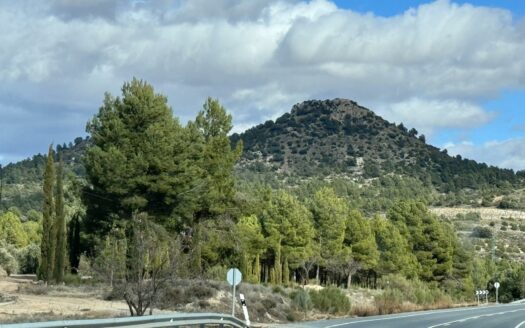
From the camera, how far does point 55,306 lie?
3344 cm

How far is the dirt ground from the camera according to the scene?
27.4 m

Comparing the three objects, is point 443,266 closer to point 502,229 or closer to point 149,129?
point 149,129

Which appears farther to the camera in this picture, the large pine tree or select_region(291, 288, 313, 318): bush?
the large pine tree

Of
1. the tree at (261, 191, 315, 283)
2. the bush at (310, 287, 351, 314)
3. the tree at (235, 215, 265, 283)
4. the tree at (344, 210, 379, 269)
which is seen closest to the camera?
the bush at (310, 287, 351, 314)

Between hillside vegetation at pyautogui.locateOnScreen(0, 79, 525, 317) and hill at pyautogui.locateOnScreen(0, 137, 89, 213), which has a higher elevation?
hill at pyautogui.locateOnScreen(0, 137, 89, 213)

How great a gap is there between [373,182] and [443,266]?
3838 inches

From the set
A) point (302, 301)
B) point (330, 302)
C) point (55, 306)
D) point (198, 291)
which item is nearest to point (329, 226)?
point (330, 302)

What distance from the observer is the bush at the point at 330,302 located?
1774 inches

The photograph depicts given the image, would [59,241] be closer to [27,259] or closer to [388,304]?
[388,304]

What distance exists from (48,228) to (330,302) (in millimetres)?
19806

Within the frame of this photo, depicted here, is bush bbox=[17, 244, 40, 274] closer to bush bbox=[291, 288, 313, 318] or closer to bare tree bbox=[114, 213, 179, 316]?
bush bbox=[291, 288, 313, 318]

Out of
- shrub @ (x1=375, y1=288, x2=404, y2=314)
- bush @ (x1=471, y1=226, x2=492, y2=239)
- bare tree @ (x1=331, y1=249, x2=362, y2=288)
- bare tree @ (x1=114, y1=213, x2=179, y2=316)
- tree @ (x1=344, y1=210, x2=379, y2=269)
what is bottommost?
shrub @ (x1=375, y1=288, x2=404, y2=314)

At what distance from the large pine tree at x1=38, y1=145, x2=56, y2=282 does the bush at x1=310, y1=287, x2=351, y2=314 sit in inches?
691

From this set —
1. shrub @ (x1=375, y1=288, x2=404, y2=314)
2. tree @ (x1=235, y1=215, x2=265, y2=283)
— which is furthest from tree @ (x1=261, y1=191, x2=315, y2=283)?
shrub @ (x1=375, y1=288, x2=404, y2=314)
